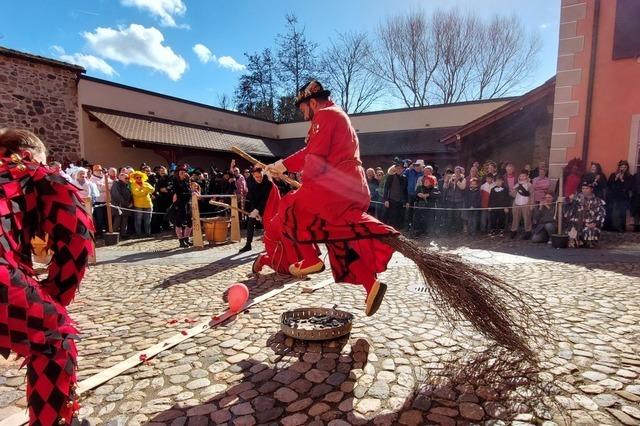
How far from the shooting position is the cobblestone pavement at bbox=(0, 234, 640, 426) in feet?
7.54

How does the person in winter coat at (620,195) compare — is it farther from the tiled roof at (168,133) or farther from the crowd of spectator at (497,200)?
the tiled roof at (168,133)

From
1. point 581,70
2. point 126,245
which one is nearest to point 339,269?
point 126,245

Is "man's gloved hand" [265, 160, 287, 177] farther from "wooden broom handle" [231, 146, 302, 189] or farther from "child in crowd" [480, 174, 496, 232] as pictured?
"child in crowd" [480, 174, 496, 232]

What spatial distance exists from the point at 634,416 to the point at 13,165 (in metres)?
3.54

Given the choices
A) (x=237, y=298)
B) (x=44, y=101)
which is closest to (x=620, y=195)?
(x=237, y=298)

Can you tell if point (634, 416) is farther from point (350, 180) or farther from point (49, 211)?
point (49, 211)

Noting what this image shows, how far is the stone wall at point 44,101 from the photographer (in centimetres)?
1278

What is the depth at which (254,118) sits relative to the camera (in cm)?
2364

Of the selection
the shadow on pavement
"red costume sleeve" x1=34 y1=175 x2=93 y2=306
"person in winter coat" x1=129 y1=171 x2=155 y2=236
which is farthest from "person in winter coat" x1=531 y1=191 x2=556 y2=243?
"person in winter coat" x1=129 y1=171 x2=155 y2=236

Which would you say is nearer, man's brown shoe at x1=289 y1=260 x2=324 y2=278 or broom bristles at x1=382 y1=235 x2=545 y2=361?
broom bristles at x1=382 y1=235 x2=545 y2=361

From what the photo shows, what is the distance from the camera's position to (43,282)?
1.90 meters

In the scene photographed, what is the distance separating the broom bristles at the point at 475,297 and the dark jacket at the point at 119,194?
8.66 m

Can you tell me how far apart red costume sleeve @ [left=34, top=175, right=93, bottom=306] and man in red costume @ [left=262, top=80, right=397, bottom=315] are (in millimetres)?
1698

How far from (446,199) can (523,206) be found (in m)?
1.87
